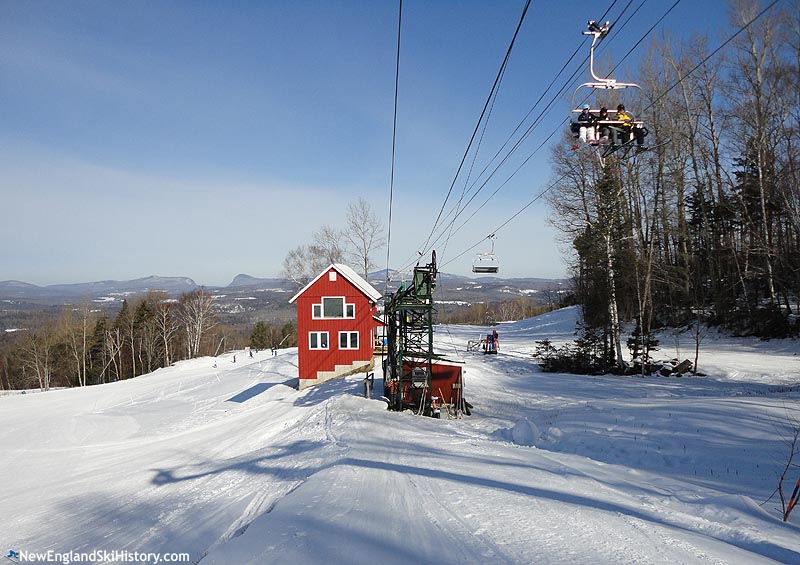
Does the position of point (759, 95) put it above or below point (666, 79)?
below

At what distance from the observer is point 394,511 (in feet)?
19.1

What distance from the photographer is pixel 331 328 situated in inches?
1148

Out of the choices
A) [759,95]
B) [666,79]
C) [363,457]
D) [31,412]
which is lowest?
[31,412]

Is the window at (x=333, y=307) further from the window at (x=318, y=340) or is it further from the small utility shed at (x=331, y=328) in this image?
the window at (x=318, y=340)

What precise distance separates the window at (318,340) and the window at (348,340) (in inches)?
38.0

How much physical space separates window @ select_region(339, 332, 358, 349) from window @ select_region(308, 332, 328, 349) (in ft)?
3.17

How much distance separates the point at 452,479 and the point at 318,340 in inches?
899

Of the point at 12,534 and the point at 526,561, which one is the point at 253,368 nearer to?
the point at 12,534

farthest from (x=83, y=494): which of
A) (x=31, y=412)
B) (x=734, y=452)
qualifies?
(x=31, y=412)

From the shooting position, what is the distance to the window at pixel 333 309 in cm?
2903

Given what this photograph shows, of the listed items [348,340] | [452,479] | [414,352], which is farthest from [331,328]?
[452,479]

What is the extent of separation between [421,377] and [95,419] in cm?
2043

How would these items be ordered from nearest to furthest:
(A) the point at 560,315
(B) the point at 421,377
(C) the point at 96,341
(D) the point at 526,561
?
(D) the point at 526,561, (B) the point at 421,377, (A) the point at 560,315, (C) the point at 96,341

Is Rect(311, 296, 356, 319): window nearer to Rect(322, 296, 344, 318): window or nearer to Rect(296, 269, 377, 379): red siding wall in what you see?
Rect(322, 296, 344, 318): window
